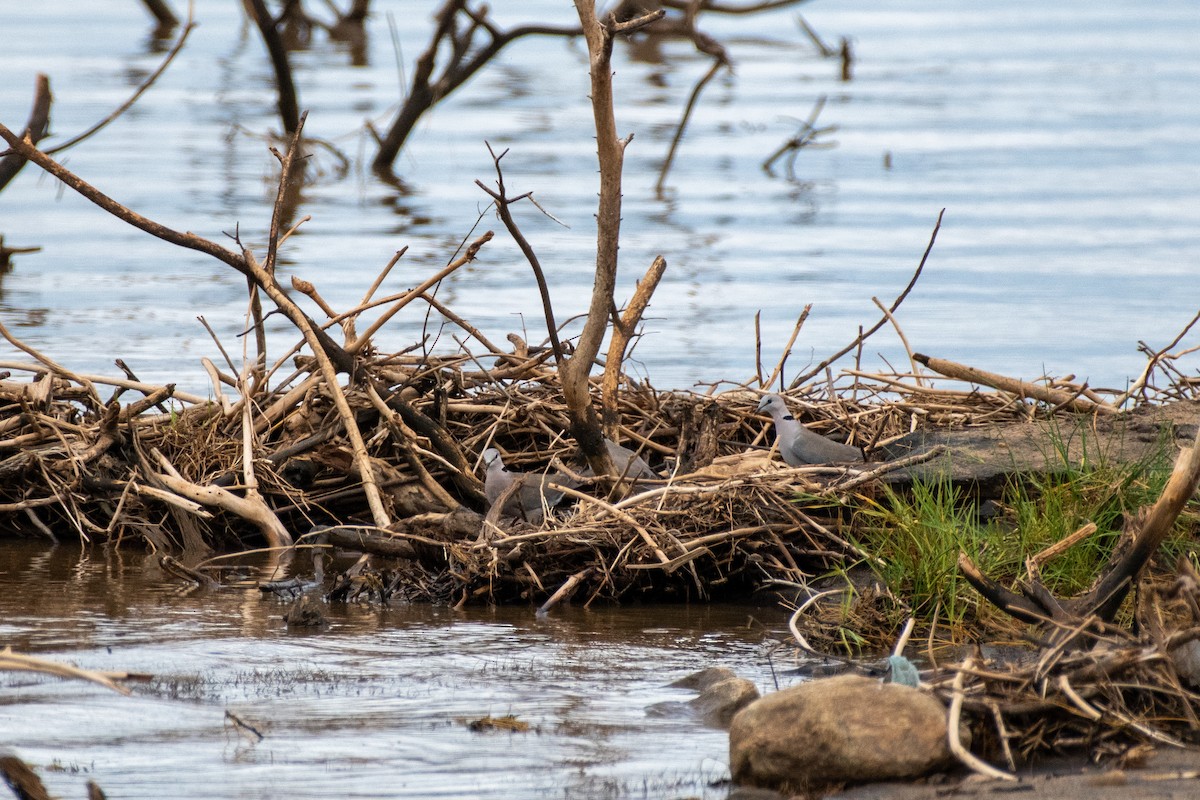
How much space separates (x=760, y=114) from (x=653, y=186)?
Result: 4834 millimetres

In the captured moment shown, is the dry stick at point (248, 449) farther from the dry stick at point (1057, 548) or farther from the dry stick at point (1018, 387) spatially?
the dry stick at point (1057, 548)

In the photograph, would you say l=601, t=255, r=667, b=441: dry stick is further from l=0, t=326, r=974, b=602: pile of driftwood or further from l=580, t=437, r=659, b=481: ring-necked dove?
l=580, t=437, r=659, b=481: ring-necked dove

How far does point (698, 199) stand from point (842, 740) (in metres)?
13.3

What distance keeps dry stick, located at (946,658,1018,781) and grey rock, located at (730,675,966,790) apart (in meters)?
0.05

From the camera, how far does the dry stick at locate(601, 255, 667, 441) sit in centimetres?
693

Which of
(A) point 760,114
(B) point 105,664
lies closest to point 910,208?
(A) point 760,114

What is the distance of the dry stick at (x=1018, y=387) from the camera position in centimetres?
715

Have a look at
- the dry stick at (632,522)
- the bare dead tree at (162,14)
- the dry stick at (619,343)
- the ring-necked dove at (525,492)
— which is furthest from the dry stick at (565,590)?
the bare dead tree at (162,14)

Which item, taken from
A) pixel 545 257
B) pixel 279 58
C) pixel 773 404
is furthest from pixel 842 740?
pixel 279 58

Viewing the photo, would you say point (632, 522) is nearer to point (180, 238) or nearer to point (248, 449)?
point (248, 449)

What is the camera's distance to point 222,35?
31453mm

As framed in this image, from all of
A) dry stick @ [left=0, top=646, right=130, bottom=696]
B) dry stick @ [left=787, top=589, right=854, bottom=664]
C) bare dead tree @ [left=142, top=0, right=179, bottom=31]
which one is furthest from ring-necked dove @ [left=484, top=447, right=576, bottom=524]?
bare dead tree @ [left=142, top=0, right=179, bottom=31]

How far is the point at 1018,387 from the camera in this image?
7.28m

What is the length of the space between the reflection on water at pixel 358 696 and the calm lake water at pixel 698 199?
3049 mm
